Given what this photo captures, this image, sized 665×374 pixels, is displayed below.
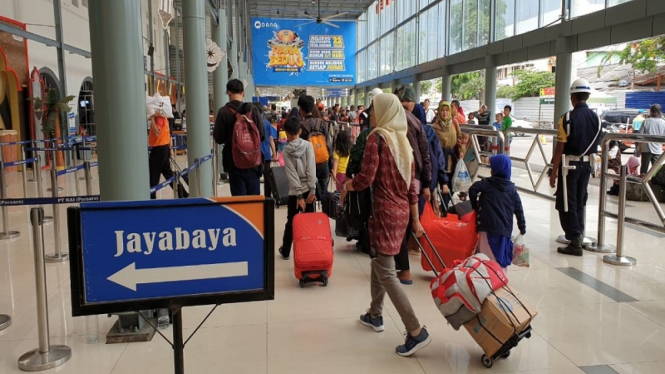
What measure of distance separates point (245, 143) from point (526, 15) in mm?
11186

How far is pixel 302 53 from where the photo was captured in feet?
94.7

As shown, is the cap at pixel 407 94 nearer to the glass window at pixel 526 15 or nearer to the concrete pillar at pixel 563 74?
the concrete pillar at pixel 563 74

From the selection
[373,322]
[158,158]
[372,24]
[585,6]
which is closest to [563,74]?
[585,6]

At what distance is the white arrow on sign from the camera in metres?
1.94

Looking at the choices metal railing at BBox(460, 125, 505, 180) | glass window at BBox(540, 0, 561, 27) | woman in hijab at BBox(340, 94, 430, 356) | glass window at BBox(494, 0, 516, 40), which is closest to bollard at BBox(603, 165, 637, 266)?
metal railing at BBox(460, 125, 505, 180)

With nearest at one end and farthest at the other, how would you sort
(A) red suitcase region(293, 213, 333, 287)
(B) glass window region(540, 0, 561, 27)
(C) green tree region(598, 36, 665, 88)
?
(A) red suitcase region(293, 213, 333, 287), (B) glass window region(540, 0, 561, 27), (C) green tree region(598, 36, 665, 88)

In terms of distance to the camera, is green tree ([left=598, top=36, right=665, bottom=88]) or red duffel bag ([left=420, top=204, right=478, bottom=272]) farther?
green tree ([left=598, top=36, right=665, bottom=88])

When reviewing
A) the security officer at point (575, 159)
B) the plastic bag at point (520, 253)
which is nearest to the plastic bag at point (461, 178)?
the security officer at point (575, 159)

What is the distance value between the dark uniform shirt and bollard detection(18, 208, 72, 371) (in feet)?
15.9

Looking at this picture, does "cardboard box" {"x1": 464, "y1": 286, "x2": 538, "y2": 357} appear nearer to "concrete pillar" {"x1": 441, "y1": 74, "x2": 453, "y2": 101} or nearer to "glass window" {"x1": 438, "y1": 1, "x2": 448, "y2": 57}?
"concrete pillar" {"x1": 441, "y1": 74, "x2": 453, "y2": 101}

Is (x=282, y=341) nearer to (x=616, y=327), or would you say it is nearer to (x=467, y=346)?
(x=467, y=346)

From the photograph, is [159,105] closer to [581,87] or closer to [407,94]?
[407,94]

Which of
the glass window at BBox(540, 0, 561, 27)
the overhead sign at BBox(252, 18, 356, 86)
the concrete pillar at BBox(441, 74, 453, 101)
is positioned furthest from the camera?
the overhead sign at BBox(252, 18, 356, 86)

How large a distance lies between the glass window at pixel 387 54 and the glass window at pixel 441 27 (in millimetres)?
8136
